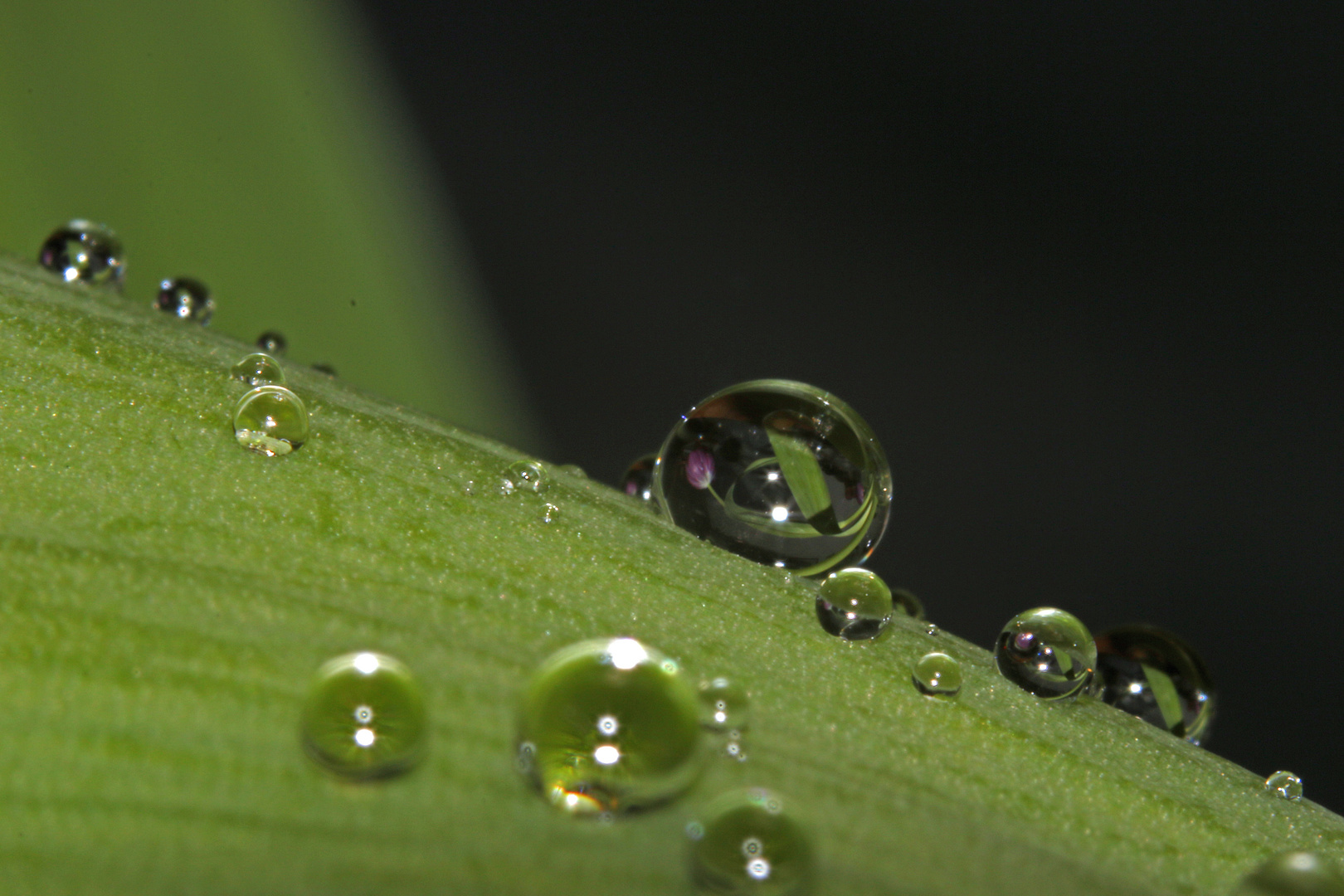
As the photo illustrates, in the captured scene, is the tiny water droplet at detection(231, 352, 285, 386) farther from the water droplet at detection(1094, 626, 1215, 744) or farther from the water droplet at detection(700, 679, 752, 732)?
the water droplet at detection(1094, 626, 1215, 744)

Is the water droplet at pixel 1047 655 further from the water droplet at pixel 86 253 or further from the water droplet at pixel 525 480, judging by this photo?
the water droplet at pixel 86 253

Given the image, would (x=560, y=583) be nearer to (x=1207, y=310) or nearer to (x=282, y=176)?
(x=282, y=176)

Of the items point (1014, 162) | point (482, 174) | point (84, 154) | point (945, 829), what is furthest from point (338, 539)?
point (482, 174)

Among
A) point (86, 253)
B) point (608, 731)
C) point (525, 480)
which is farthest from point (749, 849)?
point (86, 253)

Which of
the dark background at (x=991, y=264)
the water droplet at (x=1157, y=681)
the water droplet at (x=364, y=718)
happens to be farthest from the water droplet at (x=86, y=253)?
the dark background at (x=991, y=264)

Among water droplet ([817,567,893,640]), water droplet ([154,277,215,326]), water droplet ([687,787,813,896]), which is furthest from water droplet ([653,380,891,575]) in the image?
water droplet ([154,277,215,326])
